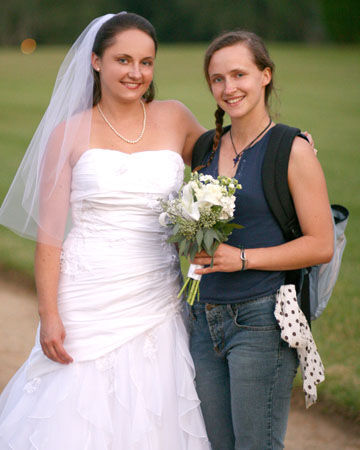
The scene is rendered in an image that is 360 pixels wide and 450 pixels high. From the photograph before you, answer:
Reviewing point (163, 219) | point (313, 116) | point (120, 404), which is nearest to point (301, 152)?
point (163, 219)

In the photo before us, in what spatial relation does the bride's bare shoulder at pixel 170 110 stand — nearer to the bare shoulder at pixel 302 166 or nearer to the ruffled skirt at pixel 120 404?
the bare shoulder at pixel 302 166

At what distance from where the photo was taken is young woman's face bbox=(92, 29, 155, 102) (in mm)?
3414

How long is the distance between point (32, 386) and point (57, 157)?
1269 mm

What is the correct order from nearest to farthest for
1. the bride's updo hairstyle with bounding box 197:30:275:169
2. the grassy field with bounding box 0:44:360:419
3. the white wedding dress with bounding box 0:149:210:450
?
1. the bride's updo hairstyle with bounding box 197:30:275:169
2. the white wedding dress with bounding box 0:149:210:450
3. the grassy field with bounding box 0:44:360:419

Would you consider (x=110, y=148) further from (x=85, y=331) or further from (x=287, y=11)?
(x=287, y=11)

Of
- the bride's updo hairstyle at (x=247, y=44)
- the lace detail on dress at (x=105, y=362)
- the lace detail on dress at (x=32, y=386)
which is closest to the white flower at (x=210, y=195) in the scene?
the bride's updo hairstyle at (x=247, y=44)

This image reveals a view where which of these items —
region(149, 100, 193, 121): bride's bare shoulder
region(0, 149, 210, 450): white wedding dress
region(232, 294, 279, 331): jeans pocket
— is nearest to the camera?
region(232, 294, 279, 331): jeans pocket

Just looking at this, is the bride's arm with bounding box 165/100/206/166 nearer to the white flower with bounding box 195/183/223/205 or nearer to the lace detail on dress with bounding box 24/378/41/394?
the white flower with bounding box 195/183/223/205

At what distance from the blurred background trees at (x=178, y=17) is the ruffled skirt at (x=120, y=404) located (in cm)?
4016

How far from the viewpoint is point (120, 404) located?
3.37 meters

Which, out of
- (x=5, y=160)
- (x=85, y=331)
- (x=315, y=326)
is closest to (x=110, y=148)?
(x=85, y=331)

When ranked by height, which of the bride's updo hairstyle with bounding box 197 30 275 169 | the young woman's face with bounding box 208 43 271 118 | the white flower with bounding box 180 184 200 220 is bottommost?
the white flower with bounding box 180 184 200 220

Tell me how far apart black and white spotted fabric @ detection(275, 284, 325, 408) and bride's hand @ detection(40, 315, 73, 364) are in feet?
3.81

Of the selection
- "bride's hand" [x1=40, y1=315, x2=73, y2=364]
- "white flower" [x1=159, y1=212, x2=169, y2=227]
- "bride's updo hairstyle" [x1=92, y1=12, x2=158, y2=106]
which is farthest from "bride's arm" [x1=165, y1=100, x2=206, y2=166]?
"bride's hand" [x1=40, y1=315, x2=73, y2=364]
